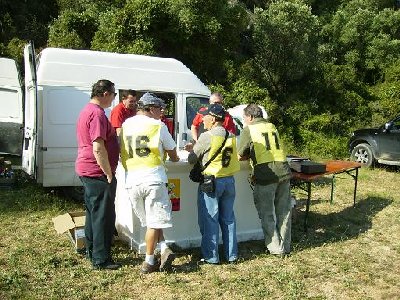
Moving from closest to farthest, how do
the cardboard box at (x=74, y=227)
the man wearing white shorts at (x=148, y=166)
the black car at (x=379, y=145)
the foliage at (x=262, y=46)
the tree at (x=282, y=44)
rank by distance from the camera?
1. the man wearing white shorts at (x=148, y=166)
2. the cardboard box at (x=74, y=227)
3. the black car at (x=379, y=145)
4. the foliage at (x=262, y=46)
5. the tree at (x=282, y=44)

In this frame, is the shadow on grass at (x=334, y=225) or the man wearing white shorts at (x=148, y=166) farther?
the shadow on grass at (x=334, y=225)

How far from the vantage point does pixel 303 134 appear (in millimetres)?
15609

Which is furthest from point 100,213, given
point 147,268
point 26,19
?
point 26,19

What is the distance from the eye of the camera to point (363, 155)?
1202 centimetres

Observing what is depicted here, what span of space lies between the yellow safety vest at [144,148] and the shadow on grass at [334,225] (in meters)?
2.34

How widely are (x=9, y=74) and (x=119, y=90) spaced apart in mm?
3937

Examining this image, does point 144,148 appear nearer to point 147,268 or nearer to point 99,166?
point 99,166

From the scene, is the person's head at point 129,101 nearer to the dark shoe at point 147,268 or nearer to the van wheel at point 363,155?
the dark shoe at point 147,268

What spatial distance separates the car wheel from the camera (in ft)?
38.7

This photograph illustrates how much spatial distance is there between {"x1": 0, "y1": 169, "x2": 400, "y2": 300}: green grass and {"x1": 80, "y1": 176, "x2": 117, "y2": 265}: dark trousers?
22 centimetres

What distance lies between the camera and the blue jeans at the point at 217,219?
506cm

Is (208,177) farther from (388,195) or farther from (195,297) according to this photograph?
(388,195)

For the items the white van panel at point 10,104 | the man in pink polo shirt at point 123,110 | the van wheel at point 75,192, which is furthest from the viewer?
the white van panel at point 10,104

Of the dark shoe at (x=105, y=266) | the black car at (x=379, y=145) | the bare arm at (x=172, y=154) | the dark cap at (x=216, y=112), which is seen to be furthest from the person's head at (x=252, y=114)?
the black car at (x=379, y=145)
